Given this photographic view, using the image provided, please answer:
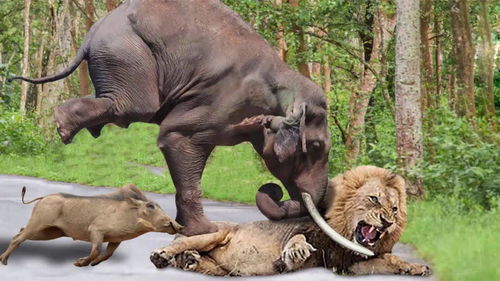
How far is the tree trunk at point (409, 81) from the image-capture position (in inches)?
407

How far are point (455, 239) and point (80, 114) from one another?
2887 millimetres

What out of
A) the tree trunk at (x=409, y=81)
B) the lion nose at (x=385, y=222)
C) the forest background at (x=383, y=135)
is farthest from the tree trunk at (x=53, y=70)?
the lion nose at (x=385, y=222)

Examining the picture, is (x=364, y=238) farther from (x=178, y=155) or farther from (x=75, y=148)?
(x=75, y=148)

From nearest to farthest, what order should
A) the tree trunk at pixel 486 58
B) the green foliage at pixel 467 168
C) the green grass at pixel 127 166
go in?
the green foliage at pixel 467 168
the tree trunk at pixel 486 58
the green grass at pixel 127 166

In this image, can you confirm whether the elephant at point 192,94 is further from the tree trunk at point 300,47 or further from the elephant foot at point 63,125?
the tree trunk at point 300,47

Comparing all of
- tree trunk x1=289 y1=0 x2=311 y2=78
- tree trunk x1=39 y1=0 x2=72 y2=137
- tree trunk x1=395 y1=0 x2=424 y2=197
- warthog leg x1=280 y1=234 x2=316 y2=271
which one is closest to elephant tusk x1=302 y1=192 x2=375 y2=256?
warthog leg x1=280 y1=234 x2=316 y2=271

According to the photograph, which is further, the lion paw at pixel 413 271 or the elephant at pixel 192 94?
the elephant at pixel 192 94

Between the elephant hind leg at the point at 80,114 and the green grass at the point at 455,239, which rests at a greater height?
the elephant hind leg at the point at 80,114

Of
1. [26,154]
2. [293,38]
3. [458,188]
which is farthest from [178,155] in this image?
[26,154]

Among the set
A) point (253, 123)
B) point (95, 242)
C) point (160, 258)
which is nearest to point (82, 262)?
point (95, 242)

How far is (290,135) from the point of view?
6293 millimetres

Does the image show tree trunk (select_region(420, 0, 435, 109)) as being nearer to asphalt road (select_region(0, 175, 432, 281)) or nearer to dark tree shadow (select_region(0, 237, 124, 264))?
asphalt road (select_region(0, 175, 432, 281))

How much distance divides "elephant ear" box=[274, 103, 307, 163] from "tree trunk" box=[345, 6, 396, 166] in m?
6.93

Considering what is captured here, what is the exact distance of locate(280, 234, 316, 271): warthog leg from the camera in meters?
5.80
